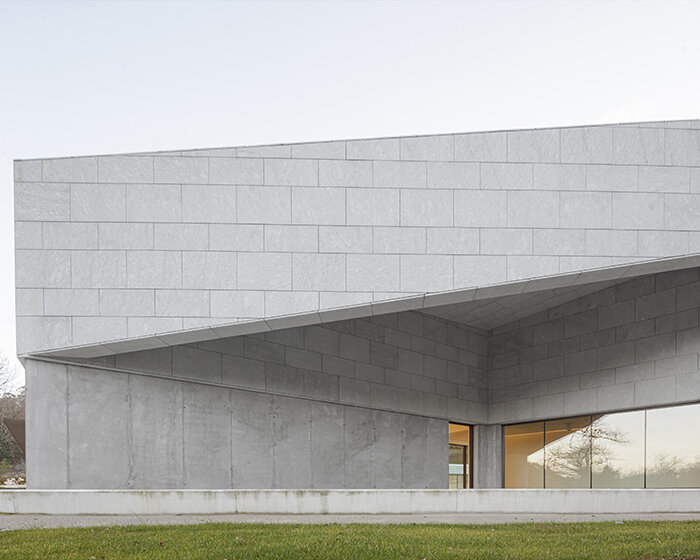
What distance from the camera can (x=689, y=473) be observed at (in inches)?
870

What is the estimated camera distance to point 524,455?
27.6m

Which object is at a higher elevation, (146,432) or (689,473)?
(146,432)

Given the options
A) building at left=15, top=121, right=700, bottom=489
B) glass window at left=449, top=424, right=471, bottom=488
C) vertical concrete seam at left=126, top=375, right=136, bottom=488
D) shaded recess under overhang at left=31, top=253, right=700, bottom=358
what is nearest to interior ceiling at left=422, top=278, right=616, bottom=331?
building at left=15, top=121, right=700, bottom=489

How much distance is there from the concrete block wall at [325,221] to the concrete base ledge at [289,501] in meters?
3.61

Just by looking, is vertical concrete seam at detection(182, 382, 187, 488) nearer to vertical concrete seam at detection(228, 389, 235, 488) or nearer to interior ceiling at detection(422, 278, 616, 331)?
vertical concrete seam at detection(228, 389, 235, 488)

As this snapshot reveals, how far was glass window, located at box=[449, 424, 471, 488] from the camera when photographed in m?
28.0

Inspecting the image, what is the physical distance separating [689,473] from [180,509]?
15.8 m

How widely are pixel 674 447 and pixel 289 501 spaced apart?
13.9 m

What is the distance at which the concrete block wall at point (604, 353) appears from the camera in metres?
21.7

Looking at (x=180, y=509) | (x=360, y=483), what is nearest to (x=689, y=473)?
(x=360, y=483)

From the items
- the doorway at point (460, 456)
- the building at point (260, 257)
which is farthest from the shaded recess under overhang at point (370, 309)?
the doorway at point (460, 456)

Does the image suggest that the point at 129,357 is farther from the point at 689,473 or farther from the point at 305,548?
the point at 689,473

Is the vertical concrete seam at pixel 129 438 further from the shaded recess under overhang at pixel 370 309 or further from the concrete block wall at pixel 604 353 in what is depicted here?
the concrete block wall at pixel 604 353

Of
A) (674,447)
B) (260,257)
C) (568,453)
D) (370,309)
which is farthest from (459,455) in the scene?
(260,257)
